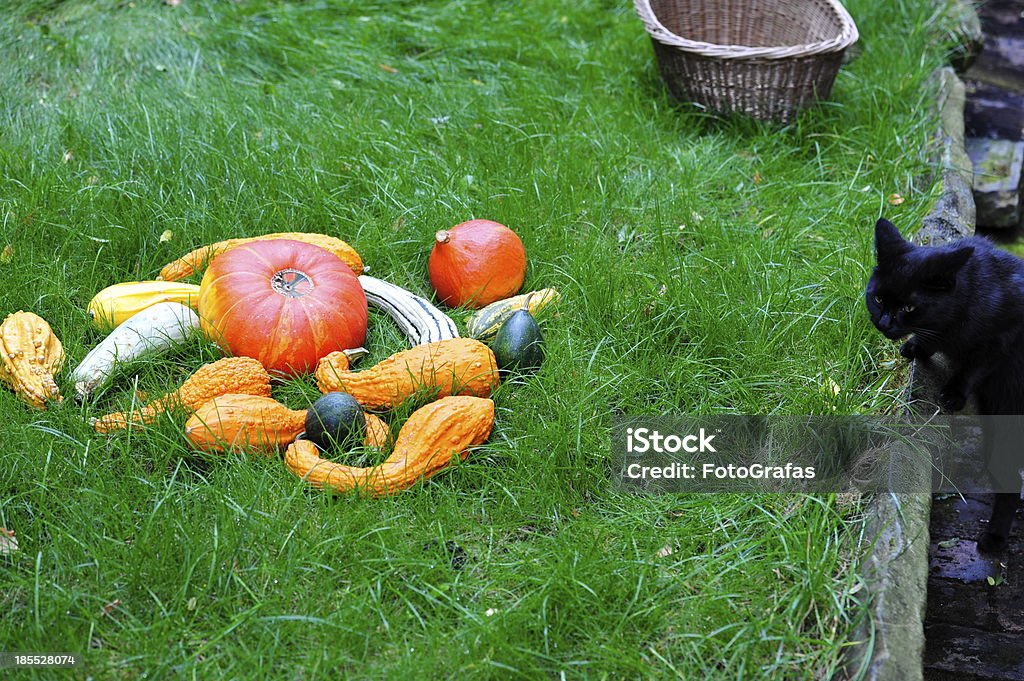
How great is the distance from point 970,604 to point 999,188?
2.79m

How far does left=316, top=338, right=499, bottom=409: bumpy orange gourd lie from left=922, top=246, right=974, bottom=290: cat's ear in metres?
1.45

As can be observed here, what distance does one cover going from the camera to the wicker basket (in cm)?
464

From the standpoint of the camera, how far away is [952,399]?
10.3 ft

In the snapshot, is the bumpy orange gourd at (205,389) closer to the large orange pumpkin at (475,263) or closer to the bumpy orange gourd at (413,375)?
the bumpy orange gourd at (413,375)

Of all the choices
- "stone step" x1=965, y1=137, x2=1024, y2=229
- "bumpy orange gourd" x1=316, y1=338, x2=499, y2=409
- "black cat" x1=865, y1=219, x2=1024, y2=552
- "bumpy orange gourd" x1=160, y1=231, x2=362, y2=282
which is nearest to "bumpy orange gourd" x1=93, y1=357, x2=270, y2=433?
"bumpy orange gourd" x1=316, y1=338, x2=499, y2=409

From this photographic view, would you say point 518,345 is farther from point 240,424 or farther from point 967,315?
point 967,315

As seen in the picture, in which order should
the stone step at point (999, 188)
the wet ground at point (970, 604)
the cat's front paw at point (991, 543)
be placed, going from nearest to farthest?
the wet ground at point (970, 604) → the cat's front paw at point (991, 543) → the stone step at point (999, 188)

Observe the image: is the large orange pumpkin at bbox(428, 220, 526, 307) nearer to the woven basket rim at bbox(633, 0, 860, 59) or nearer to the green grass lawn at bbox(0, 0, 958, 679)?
the green grass lawn at bbox(0, 0, 958, 679)

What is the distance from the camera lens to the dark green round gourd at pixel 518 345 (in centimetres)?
322

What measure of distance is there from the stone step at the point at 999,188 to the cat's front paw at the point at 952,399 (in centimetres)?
219

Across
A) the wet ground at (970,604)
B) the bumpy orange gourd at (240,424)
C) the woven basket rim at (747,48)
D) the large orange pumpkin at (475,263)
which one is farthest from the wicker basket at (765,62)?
the bumpy orange gourd at (240,424)

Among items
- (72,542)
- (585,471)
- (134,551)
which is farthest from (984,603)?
(72,542)

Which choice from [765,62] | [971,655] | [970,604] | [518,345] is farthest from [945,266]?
[765,62]

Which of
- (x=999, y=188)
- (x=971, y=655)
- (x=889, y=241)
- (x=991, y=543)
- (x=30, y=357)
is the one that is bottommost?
(x=971, y=655)
